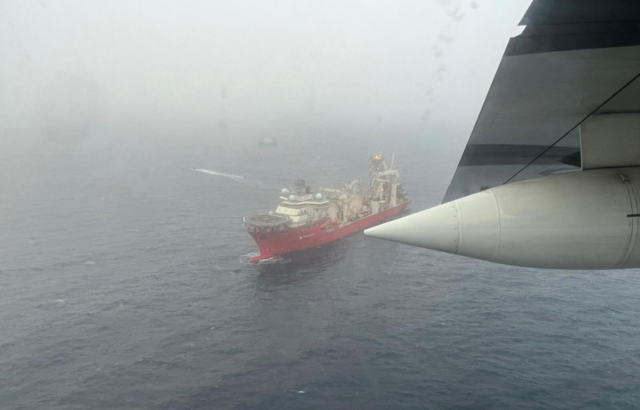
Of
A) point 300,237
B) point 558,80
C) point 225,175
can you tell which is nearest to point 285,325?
point 300,237

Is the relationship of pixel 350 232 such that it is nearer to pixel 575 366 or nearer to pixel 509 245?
pixel 575 366

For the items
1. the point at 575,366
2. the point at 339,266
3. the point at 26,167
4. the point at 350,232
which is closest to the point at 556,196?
the point at 575,366

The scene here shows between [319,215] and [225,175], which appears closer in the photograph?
[319,215]

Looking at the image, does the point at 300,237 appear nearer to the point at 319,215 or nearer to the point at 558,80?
the point at 319,215

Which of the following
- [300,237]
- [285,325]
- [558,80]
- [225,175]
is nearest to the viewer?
[558,80]

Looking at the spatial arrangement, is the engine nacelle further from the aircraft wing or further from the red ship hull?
the red ship hull

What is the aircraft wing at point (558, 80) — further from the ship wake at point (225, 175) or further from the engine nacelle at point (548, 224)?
the ship wake at point (225, 175)

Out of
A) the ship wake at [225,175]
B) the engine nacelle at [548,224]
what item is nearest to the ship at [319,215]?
the ship wake at [225,175]
